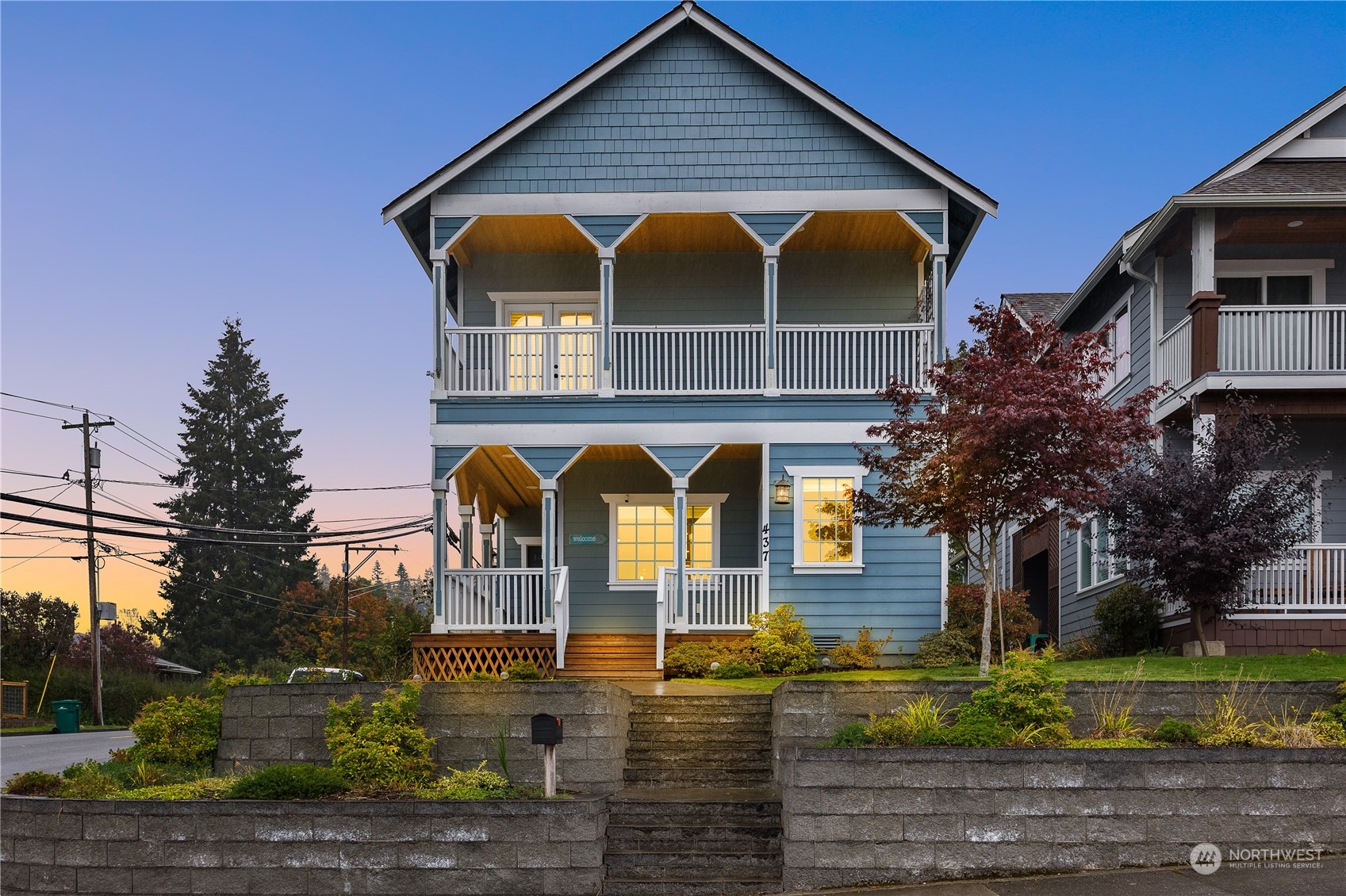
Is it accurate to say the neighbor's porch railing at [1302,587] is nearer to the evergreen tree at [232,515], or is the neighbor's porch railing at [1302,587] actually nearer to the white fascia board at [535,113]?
the white fascia board at [535,113]

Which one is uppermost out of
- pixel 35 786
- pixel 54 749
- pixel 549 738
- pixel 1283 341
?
pixel 1283 341

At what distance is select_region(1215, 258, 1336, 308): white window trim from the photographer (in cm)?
2052

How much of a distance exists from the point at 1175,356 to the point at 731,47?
8336 millimetres

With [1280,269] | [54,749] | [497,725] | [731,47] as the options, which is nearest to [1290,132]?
[1280,269]

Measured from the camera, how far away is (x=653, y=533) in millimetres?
20828

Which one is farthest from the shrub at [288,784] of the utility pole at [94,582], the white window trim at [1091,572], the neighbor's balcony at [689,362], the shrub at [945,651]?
the utility pole at [94,582]

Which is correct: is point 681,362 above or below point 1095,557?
above

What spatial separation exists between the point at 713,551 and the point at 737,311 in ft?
12.9

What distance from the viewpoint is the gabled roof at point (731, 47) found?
1898cm

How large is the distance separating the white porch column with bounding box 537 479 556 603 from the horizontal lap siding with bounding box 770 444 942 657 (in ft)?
10.6

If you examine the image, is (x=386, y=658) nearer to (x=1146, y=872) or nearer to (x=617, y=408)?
(x=617, y=408)

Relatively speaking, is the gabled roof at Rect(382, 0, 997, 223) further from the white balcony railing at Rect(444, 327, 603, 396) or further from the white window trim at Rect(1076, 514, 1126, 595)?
the white window trim at Rect(1076, 514, 1126, 595)

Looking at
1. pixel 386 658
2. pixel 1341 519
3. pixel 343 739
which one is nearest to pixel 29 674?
pixel 386 658

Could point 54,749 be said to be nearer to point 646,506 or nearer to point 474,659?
point 474,659
